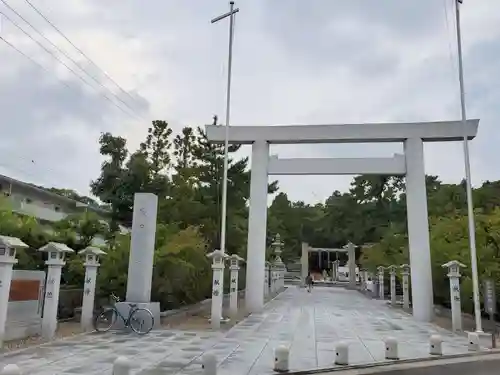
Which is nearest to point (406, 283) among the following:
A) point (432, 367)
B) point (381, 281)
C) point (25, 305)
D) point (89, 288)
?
point (381, 281)

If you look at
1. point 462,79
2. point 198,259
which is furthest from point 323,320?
point 462,79

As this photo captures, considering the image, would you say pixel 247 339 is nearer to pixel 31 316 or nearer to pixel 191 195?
pixel 31 316

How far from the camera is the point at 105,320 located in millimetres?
13680

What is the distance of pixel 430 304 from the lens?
58.3ft

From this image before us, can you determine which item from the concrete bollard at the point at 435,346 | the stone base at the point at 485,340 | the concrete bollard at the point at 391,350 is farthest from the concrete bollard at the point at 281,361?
the stone base at the point at 485,340

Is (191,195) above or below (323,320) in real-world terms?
above

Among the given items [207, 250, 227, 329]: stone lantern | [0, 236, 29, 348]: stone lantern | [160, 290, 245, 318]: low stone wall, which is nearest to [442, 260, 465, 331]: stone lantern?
[207, 250, 227, 329]: stone lantern

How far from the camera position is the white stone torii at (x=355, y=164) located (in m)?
18.0

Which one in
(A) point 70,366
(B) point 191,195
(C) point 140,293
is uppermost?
(B) point 191,195

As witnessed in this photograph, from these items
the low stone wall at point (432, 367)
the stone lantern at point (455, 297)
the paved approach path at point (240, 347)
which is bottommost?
the low stone wall at point (432, 367)

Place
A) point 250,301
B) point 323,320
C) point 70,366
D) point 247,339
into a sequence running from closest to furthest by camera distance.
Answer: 1. point 70,366
2. point 247,339
3. point 323,320
4. point 250,301

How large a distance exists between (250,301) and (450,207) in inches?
706

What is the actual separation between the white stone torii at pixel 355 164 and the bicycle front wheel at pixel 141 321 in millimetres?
6749

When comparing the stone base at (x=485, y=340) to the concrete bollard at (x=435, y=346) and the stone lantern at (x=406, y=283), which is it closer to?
the concrete bollard at (x=435, y=346)
